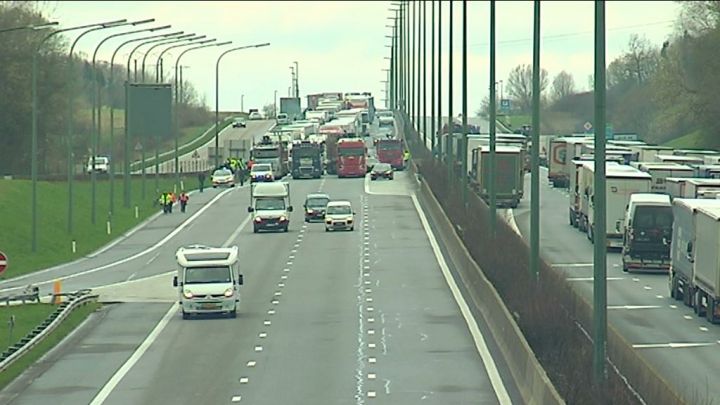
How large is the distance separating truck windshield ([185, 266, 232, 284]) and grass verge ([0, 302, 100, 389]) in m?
3.12

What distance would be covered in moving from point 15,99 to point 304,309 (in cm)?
6710

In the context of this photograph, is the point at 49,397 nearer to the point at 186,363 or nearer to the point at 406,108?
the point at 186,363

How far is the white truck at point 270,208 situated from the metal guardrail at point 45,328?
23463mm

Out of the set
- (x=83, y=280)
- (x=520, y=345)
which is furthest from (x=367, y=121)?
(x=520, y=345)

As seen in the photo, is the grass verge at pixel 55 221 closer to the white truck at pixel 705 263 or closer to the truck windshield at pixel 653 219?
the truck windshield at pixel 653 219

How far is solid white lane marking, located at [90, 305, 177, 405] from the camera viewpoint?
3444cm

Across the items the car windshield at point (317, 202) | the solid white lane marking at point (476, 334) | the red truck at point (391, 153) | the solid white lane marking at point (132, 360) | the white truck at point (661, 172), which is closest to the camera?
the solid white lane marking at point (476, 334)

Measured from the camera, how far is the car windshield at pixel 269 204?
265 feet

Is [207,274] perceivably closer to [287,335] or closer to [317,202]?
[287,335]

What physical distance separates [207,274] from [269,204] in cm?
3218

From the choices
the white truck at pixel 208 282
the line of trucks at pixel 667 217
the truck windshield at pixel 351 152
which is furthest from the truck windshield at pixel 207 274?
the truck windshield at pixel 351 152

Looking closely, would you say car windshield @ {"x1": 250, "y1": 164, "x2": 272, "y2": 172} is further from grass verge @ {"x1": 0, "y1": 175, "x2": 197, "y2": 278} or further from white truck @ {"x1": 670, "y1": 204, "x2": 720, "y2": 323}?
white truck @ {"x1": 670, "y1": 204, "x2": 720, "y2": 323}

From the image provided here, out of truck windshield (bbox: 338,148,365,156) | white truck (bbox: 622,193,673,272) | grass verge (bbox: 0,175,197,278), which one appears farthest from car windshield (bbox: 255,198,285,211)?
truck windshield (bbox: 338,148,365,156)

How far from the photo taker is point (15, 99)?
113938 mm
